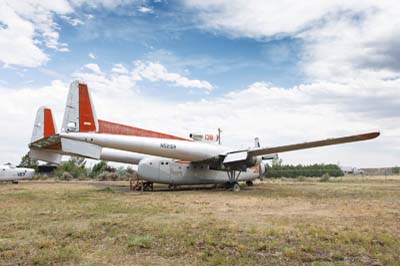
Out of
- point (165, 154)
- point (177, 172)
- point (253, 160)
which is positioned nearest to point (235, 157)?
point (253, 160)

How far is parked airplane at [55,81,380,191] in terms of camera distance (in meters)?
17.4

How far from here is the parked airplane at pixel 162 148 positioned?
17359mm

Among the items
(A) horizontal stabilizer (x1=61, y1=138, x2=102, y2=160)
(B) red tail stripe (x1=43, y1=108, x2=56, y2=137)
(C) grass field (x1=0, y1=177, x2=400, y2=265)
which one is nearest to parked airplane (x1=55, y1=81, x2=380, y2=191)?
(A) horizontal stabilizer (x1=61, y1=138, x2=102, y2=160)

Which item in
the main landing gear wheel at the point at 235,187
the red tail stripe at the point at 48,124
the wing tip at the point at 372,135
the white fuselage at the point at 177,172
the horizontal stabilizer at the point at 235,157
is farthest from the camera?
the red tail stripe at the point at 48,124

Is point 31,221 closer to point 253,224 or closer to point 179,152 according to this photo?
point 253,224

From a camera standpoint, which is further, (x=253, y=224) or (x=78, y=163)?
(x=78, y=163)

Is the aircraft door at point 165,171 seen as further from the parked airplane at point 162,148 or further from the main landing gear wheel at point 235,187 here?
the main landing gear wheel at point 235,187

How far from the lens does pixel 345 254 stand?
5723 millimetres

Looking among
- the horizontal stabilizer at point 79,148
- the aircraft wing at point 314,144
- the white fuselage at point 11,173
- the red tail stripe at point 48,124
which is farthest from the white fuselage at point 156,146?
the white fuselage at point 11,173

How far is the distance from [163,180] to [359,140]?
11445mm

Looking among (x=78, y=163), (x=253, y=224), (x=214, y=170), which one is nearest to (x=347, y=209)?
(x=253, y=224)

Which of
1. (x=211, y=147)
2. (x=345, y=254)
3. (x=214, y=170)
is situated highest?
(x=211, y=147)

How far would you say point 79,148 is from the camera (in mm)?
17234

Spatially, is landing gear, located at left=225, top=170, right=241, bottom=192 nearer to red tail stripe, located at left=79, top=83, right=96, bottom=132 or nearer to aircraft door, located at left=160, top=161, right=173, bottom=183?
aircraft door, located at left=160, top=161, right=173, bottom=183
